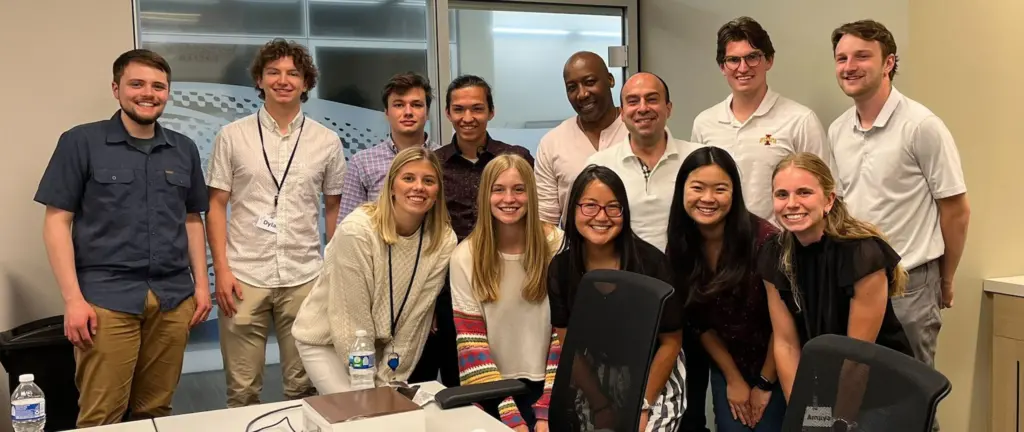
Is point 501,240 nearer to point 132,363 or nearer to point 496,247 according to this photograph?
point 496,247

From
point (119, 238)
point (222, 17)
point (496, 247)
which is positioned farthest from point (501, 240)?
point (222, 17)

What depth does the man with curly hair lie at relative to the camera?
3.27 meters

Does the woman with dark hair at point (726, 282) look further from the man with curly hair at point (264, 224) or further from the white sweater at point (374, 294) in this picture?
the man with curly hair at point (264, 224)

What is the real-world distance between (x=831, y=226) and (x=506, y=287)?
1036 millimetres

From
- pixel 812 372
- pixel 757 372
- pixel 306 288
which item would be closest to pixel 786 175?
pixel 757 372

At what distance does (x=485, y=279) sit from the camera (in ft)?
8.87

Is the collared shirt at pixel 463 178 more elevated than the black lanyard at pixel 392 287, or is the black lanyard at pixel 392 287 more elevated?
the collared shirt at pixel 463 178

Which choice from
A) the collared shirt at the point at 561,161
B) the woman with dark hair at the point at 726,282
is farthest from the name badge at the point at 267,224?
the woman with dark hair at the point at 726,282

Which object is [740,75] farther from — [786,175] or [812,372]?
[812,372]

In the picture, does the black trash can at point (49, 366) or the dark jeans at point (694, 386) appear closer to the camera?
the dark jeans at point (694, 386)

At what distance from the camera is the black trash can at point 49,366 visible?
127 inches

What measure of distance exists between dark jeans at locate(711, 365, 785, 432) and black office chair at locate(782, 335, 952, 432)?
1.22 meters

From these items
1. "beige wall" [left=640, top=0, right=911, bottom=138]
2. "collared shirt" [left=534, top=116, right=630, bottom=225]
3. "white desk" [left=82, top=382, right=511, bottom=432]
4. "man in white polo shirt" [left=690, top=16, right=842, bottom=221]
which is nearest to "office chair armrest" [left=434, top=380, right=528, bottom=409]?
"white desk" [left=82, top=382, right=511, bottom=432]

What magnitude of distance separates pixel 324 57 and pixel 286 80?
115 cm
